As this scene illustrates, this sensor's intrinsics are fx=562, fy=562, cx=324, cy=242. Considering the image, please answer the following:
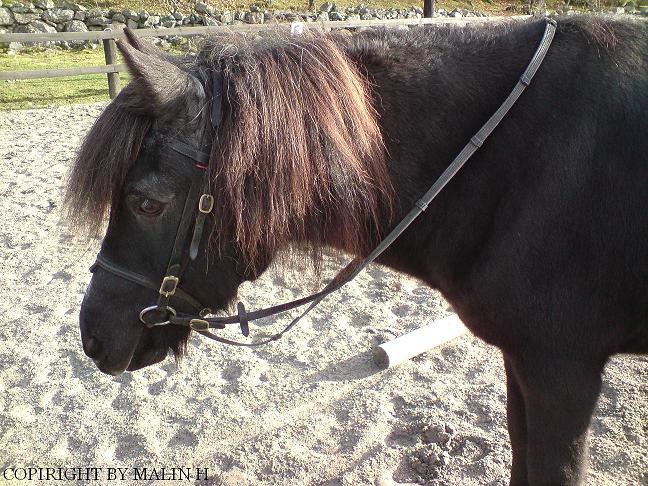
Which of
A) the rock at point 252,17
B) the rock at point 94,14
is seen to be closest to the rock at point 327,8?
the rock at point 252,17

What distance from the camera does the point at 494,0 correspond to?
3669cm

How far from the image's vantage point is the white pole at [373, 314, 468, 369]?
3.57 m

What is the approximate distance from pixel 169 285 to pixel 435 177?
1.01 meters

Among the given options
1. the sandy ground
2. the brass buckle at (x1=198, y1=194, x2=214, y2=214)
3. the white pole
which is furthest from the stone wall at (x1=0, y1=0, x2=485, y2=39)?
the brass buckle at (x1=198, y1=194, x2=214, y2=214)

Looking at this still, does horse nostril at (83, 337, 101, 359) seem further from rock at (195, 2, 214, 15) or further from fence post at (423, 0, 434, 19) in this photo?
rock at (195, 2, 214, 15)

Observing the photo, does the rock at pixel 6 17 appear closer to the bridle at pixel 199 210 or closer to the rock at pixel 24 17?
the rock at pixel 24 17

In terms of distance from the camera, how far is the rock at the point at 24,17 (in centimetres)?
2111

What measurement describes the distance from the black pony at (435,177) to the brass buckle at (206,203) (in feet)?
0.07

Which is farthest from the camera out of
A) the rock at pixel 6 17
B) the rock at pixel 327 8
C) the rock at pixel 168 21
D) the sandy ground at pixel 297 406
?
the rock at pixel 327 8

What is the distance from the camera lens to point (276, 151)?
1.82 metres

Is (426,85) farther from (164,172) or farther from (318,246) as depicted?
(164,172)

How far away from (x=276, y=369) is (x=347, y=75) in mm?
2308

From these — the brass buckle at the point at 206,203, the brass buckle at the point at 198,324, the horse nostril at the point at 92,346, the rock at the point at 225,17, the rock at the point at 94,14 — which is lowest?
the rock at the point at 94,14

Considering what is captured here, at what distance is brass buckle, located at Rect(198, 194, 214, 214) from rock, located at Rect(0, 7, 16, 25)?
23.6 metres
